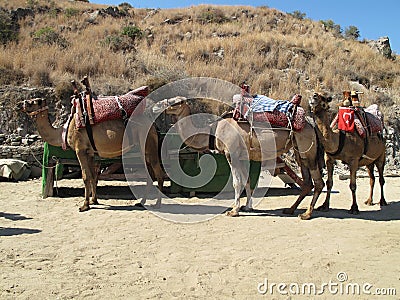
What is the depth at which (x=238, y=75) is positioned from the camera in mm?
18344

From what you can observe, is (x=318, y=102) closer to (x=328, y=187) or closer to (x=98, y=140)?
(x=328, y=187)

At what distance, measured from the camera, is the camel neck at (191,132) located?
6.73 metres

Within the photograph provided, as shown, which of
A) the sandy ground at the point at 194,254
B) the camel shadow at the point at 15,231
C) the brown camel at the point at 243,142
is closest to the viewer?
the sandy ground at the point at 194,254

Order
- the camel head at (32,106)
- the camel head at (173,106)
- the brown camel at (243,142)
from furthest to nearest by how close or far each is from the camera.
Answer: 1. the camel head at (32,106)
2. the brown camel at (243,142)
3. the camel head at (173,106)

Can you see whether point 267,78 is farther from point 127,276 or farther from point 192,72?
point 127,276

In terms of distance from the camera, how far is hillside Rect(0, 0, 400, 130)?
16.7m

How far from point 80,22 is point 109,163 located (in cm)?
2207

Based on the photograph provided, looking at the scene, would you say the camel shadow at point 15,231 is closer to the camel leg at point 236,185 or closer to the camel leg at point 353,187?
the camel leg at point 236,185

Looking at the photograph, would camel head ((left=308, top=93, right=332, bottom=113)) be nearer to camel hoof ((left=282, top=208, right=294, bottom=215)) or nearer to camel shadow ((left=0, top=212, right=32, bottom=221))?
camel hoof ((left=282, top=208, right=294, bottom=215))

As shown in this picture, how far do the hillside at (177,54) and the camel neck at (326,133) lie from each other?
857 cm

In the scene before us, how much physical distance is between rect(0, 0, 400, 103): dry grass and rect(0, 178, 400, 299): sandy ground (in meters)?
9.73

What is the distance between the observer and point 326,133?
256 inches

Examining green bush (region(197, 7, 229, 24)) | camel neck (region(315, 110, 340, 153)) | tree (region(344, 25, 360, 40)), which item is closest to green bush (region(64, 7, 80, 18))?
green bush (region(197, 7, 229, 24))

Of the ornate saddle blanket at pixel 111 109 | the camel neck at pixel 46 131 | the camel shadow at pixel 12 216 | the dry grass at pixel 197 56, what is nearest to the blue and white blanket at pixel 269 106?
the ornate saddle blanket at pixel 111 109
